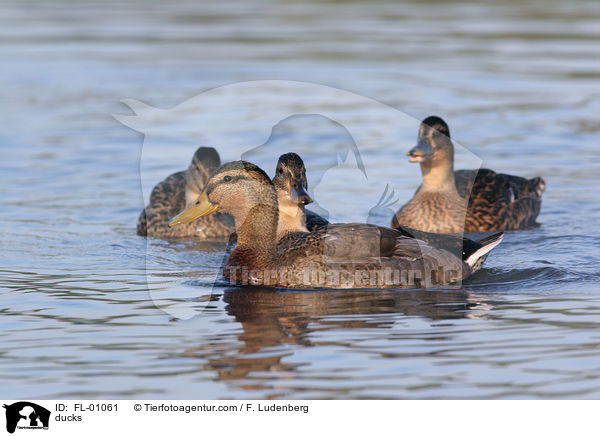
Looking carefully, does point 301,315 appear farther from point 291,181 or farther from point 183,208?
point 183,208

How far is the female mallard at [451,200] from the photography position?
39.3 ft

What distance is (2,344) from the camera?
7.71 m

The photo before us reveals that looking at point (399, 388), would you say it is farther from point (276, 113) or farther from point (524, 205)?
point (276, 113)

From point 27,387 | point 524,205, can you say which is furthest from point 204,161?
point 27,387

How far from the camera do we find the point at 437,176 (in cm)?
1228

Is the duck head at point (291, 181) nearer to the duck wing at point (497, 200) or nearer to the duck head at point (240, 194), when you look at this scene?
the duck head at point (240, 194)

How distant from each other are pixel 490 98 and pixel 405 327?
11363 mm
